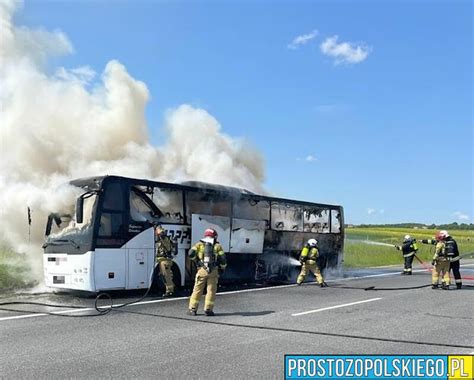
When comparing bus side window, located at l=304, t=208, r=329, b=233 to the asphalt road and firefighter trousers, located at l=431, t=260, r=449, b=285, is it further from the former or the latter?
the asphalt road

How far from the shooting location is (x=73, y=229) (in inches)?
436

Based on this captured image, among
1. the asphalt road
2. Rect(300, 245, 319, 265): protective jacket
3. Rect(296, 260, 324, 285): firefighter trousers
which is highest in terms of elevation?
Rect(300, 245, 319, 265): protective jacket

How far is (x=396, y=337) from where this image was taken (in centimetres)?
719

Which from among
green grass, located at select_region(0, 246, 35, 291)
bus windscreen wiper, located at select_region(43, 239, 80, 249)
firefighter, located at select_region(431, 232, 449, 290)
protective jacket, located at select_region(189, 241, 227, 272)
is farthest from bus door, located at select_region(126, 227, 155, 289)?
firefighter, located at select_region(431, 232, 449, 290)

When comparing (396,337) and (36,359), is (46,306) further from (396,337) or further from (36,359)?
(396,337)

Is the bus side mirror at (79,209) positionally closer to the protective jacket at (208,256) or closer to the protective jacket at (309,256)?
the protective jacket at (208,256)

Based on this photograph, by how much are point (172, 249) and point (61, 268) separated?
238cm

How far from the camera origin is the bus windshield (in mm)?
10805

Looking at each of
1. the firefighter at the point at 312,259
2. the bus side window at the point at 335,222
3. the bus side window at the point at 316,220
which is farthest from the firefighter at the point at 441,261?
the bus side window at the point at 335,222

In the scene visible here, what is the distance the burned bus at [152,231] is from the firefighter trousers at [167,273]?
39 cm

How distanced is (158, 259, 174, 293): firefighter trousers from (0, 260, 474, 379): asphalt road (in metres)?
0.47

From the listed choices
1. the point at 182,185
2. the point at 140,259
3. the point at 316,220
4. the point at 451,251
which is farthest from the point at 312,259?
the point at 140,259

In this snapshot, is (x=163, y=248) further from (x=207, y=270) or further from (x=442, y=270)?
(x=442, y=270)

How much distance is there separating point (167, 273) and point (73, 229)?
2.19 metres
